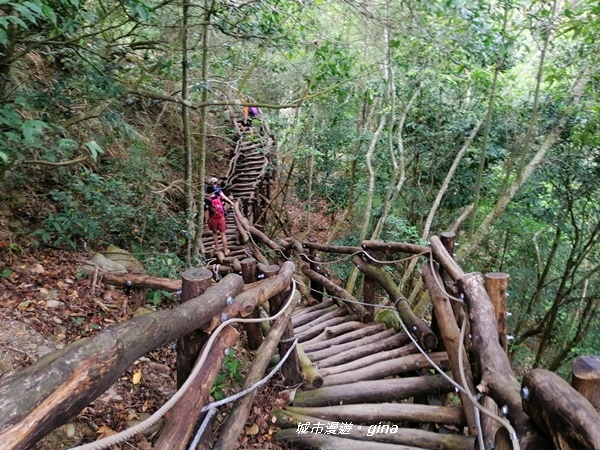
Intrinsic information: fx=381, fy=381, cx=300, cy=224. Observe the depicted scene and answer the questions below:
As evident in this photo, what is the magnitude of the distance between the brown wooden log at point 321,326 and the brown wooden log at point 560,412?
328 cm

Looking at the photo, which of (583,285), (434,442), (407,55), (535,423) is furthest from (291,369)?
(583,285)

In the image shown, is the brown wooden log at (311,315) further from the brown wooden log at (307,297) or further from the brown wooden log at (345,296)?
the brown wooden log at (307,297)

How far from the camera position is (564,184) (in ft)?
23.4

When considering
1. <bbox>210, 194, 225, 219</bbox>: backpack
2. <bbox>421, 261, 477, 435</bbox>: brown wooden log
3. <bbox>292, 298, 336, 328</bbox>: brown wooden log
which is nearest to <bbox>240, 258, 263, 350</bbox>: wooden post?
<bbox>292, 298, 336, 328</bbox>: brown wooden log

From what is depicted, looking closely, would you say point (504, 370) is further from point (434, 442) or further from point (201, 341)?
point (201, 341)

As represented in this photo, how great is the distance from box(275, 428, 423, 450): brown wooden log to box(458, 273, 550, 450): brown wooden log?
92 centimetres

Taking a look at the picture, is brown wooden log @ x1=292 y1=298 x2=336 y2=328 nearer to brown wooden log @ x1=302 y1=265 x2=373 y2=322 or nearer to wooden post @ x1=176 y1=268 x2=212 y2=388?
brown wooden log @ x1=302 y1=265 x2=373 y2=322

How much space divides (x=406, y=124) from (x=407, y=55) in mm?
1761

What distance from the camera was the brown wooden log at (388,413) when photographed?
2.85 metres

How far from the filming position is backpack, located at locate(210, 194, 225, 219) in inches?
312

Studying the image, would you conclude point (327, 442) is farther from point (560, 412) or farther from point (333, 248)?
point (333, 248)

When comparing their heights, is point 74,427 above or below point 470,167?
below

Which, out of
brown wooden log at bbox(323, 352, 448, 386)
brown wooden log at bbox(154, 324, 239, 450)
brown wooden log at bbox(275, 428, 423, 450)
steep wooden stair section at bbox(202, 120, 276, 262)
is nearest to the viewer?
brown wooden log at bbox(154, 324, 239, 450)

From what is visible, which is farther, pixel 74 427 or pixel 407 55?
pixel 407 55
